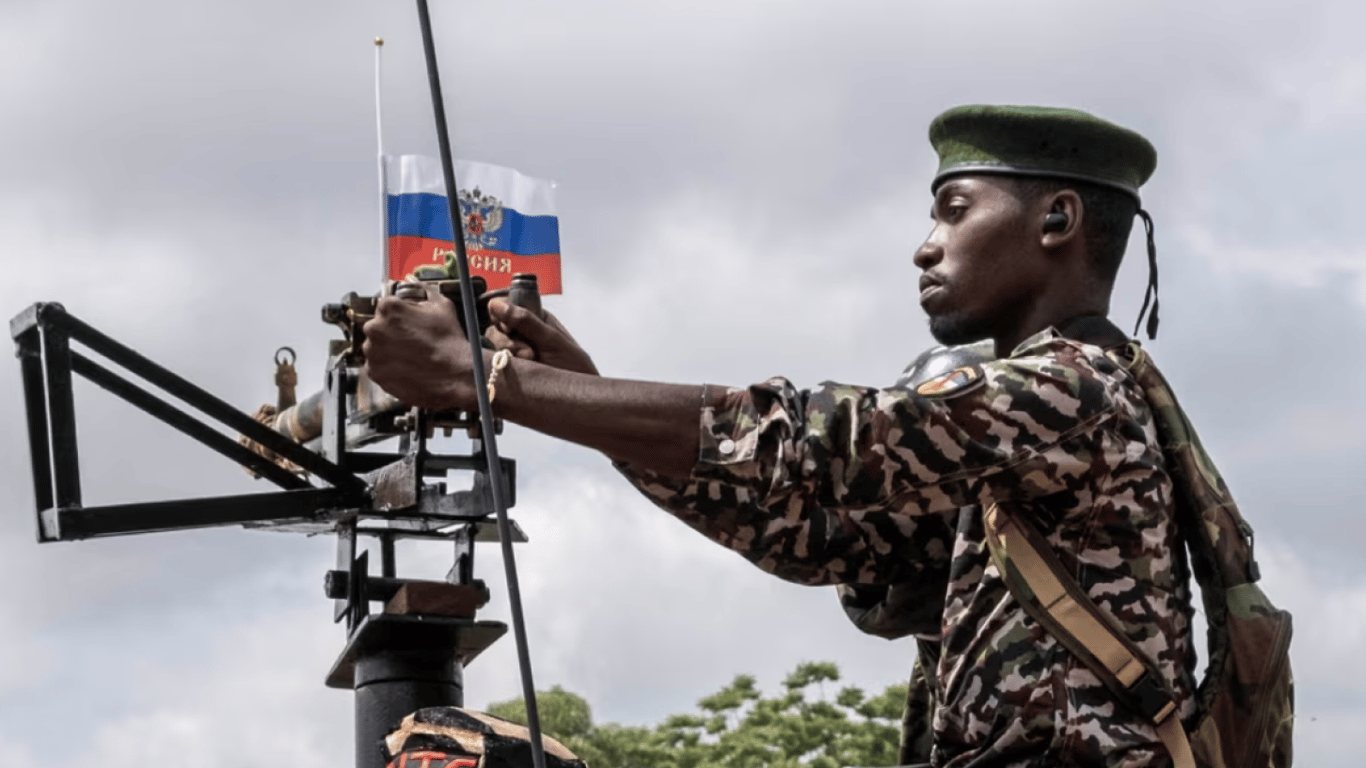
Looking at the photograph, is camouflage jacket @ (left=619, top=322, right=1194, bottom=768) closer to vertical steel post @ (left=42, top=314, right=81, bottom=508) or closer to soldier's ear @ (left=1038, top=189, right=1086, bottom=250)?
soldier's ear @ (left=1038, top=189, right=1086, bottom=250)

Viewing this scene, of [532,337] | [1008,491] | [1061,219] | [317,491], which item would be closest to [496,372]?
[532,337]

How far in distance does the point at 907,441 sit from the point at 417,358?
31.7 inches

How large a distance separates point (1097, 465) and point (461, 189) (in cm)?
601

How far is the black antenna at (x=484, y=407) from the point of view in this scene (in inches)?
115

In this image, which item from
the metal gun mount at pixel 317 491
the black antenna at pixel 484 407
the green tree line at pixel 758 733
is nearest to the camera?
the black antenna at pixel 484 407

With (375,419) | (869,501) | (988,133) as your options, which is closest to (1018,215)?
(988,133)

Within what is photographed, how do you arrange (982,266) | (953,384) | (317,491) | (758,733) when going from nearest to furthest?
(953,384) < (982,266) < (317,491) < (758,733)

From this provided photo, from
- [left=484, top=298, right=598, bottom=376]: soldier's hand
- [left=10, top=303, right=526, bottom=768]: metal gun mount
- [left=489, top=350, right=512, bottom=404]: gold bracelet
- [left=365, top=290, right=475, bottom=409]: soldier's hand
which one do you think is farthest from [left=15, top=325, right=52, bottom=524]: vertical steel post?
[left=489, top=350, right=512, bottom=404]: gold bracelet

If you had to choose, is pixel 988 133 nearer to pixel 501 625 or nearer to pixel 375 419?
pixel 501 625

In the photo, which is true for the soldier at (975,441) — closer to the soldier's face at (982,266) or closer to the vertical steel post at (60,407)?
the soldier's face at (982,266)

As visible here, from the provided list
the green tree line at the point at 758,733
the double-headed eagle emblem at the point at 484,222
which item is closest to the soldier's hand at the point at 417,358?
the double-headed eagle emblem at the point at 484,222

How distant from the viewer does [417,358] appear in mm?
3203

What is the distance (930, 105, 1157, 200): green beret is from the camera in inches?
156

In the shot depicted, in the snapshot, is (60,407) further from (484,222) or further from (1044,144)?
(1044,144)
